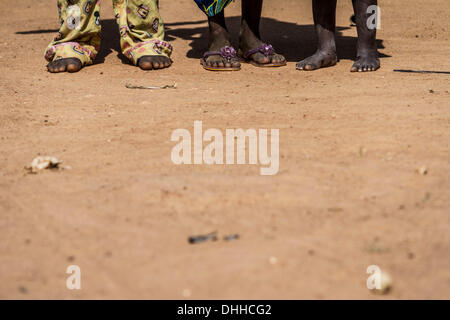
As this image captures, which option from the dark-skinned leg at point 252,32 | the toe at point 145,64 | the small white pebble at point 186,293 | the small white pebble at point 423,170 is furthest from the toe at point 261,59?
the small white pebble at point 186,293

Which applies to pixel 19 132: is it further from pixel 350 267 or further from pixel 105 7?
pixel 105 7

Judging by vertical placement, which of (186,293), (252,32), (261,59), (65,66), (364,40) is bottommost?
(65,66)

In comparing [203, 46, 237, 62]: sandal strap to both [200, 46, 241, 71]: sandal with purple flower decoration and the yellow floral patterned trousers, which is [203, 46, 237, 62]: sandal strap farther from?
the yellow floral patterned trousers

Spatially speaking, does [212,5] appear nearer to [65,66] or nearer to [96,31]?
[96,31]

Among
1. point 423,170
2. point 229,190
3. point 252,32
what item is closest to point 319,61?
point 252,32

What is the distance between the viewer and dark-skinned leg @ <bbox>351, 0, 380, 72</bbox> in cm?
391

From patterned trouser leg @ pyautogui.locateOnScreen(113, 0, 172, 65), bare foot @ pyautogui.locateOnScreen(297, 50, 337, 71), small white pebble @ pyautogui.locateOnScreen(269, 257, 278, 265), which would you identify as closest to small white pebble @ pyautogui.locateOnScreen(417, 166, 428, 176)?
small white pebble @ pyautogui.locateOnScreen(269, 257, 278, 265)

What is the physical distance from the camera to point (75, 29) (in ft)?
13.6

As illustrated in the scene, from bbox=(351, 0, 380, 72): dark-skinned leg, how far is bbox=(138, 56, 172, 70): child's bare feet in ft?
4.25

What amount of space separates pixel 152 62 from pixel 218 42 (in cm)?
48

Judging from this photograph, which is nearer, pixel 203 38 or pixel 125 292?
pixel 125 292
